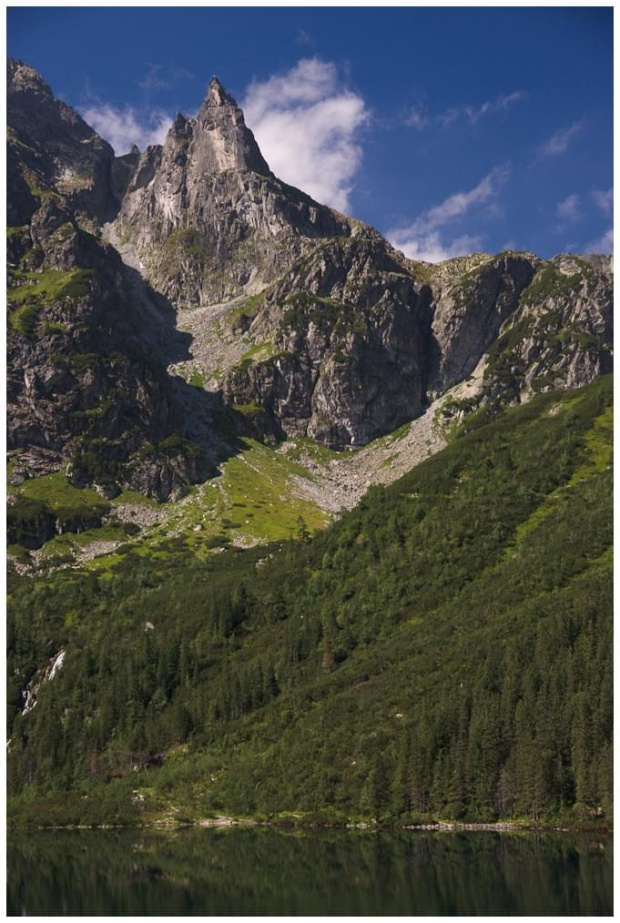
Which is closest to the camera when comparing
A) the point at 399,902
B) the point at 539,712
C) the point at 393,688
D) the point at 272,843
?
the point at 399,902

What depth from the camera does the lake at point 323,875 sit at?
76562mm

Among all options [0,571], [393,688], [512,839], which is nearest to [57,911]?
[0,571]

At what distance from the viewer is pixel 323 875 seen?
9450cm

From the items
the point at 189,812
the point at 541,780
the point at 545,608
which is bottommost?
the point at 189,812

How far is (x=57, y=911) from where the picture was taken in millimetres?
78625

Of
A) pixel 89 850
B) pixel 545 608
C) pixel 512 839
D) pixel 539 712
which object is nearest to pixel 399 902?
pixel 512 839

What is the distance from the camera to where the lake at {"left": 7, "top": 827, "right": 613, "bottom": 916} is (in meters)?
76.6

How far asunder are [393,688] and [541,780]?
50.2 meters

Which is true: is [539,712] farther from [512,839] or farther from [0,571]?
[0,571]

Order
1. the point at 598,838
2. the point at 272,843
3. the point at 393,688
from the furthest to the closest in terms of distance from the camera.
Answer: the point at 393,688
the point at 272,843
the point at 598,838

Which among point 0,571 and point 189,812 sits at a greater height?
point 0,571

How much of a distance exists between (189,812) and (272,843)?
46.1 meters

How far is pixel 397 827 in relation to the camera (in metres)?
148

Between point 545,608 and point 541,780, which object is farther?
point 545,608
